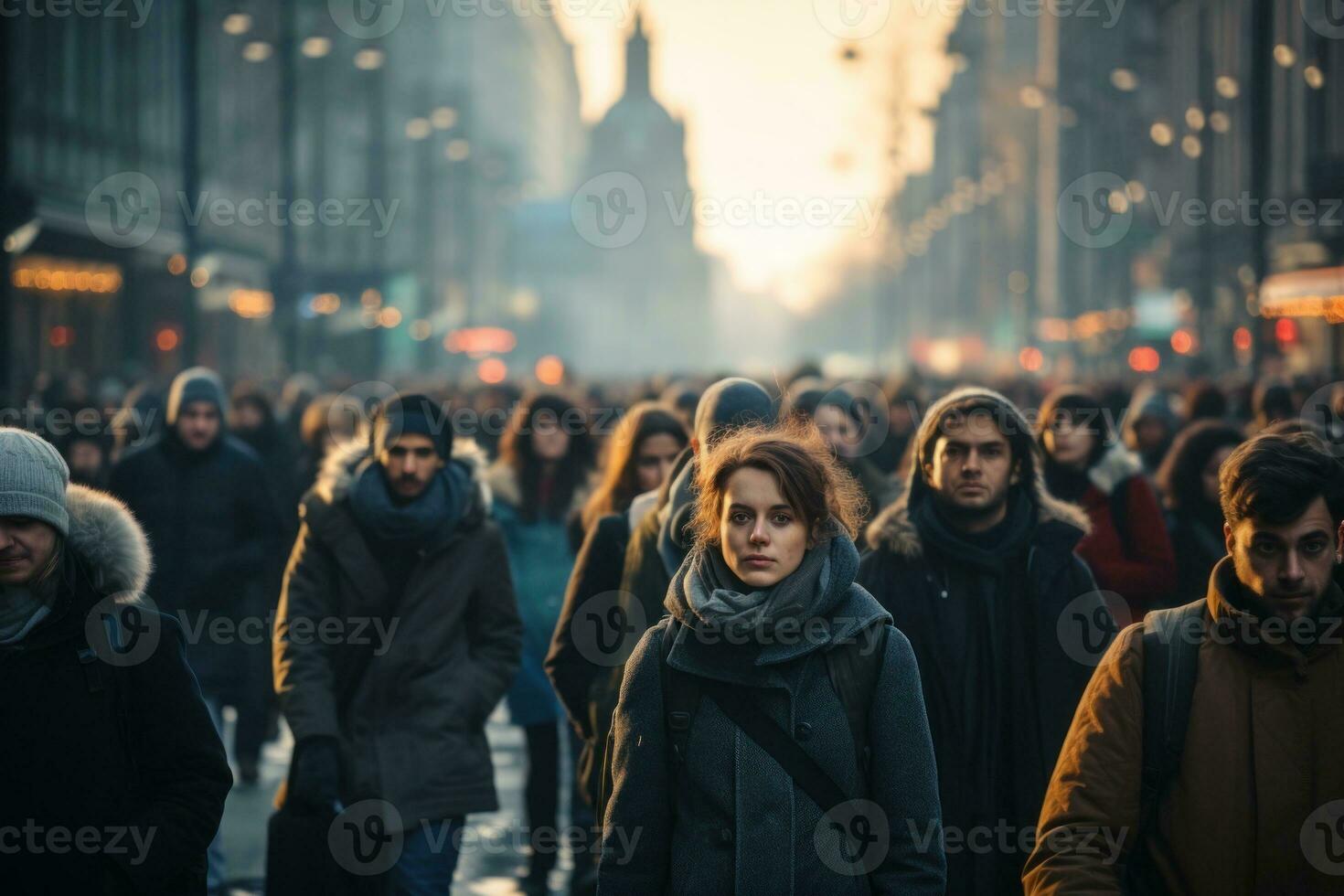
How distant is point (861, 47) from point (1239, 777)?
44.8m

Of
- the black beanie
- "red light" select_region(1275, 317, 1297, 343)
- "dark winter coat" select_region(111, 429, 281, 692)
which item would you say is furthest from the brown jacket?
"red light" select_region(1275, 317, 1297, 343)

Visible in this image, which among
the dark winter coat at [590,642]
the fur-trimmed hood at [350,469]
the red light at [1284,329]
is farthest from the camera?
the red light at [1284,329]

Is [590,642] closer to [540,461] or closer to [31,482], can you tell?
[31,482]

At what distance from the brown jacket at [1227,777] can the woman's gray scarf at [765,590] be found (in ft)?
2.01

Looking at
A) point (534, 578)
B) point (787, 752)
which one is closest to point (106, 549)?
point (787, 752)

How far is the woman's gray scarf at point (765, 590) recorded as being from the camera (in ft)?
13.6

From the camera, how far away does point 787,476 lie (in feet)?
14.1

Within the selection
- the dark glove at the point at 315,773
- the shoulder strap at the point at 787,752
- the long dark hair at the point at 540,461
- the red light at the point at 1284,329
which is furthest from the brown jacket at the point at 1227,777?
the red light at the point at 1284,329

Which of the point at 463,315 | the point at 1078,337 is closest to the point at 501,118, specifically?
the point at 463,315

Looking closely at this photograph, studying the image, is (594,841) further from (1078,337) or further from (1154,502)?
(1078,337)

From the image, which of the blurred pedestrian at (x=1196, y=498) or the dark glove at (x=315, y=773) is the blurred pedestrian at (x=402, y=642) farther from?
the blurred pedestrian at (x=1196, y=498)

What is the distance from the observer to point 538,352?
431ft

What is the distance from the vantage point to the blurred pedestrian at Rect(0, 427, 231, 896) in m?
4.34

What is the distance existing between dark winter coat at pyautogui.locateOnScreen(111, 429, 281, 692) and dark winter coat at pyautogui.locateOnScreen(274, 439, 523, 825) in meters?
3.50
